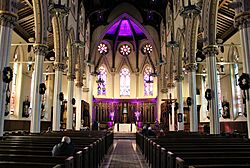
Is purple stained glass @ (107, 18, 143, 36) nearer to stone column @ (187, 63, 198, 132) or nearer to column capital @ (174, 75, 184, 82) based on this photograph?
column capital @ (174, 75, 184, 82)

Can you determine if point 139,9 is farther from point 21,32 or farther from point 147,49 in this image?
point 21,32

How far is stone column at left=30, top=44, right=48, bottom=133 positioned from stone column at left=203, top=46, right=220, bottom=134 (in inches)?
366

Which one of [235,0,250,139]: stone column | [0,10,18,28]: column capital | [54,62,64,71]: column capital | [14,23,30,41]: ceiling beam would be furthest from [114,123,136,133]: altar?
[0,10,18,28]: column capital

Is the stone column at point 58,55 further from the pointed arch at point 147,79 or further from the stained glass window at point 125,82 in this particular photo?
the pointed arch at point 147,79

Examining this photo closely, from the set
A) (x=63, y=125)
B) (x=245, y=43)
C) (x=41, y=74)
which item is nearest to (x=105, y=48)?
(x=63, y=125)

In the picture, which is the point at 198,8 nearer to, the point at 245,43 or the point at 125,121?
the point at 245,43

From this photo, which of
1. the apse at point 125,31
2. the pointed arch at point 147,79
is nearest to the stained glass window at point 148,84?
the pointed arch at point 147,79

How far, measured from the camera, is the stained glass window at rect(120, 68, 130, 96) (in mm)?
37656

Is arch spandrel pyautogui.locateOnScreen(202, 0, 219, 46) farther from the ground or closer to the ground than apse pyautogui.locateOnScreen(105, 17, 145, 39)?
closer to the ground

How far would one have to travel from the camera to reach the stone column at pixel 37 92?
43.4 ft

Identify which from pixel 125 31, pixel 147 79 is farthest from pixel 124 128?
pixel 125 31

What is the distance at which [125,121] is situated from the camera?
3497 centimetres

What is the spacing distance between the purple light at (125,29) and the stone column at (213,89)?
24.2 metres

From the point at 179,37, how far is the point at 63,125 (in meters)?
14.3
